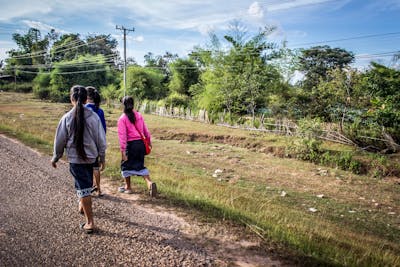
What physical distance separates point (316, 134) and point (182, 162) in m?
7.48

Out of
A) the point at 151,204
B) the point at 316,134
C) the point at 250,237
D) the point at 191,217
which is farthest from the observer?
the point at 316,134

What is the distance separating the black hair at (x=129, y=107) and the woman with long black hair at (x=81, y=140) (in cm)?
113

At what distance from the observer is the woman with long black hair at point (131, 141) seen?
445cm

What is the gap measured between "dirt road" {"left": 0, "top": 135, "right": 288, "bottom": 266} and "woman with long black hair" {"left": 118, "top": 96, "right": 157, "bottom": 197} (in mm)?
418

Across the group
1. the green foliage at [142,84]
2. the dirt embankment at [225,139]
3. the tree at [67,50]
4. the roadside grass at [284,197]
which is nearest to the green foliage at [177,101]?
the green foliage at [142,84]

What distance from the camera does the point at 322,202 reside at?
769cm

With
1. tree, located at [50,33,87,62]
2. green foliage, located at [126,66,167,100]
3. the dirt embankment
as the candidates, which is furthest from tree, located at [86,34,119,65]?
the dirt embankment

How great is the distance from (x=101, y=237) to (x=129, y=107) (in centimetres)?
204

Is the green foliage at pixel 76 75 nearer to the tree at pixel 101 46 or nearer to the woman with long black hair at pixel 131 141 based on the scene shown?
the tree at pixel 101 46

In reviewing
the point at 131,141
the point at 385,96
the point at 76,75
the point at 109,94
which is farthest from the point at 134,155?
the point at 76,75

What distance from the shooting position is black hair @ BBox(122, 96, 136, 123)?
171 inches

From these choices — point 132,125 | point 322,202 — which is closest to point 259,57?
point 322,202

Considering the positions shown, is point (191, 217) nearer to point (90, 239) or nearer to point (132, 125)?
point (90, 239)

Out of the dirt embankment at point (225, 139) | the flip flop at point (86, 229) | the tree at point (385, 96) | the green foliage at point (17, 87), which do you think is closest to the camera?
the flip flop at point (86, 229)
